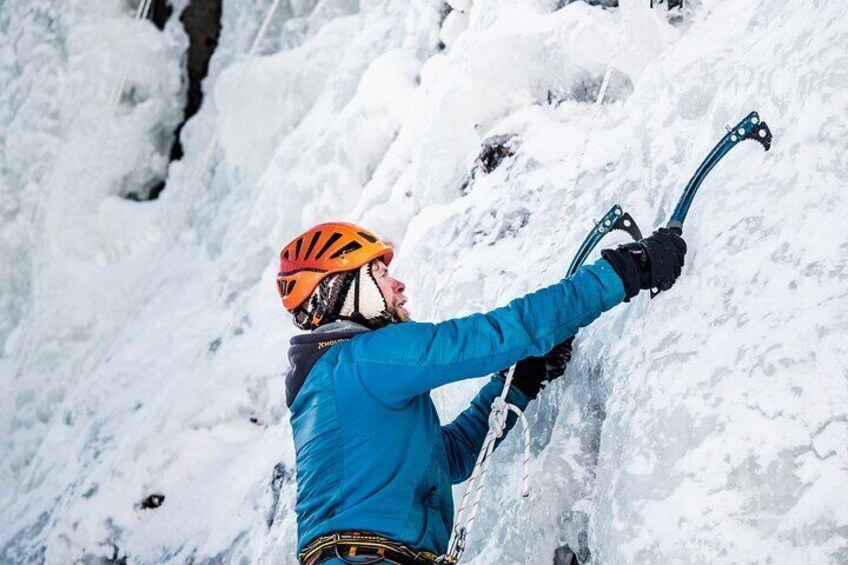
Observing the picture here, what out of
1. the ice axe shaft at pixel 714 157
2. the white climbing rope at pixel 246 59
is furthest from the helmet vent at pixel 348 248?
the white climbing rope at pixel 246 59

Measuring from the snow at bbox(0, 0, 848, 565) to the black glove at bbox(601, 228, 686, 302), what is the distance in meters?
0.08

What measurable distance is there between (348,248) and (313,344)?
387mm

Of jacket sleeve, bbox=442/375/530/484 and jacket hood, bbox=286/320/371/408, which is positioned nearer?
jacket hood, bbox=286/320/371/408

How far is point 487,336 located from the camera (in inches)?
90.0

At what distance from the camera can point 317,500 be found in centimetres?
246

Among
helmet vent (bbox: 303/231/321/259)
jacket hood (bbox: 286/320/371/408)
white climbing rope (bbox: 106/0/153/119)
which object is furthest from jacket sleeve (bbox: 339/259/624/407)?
white climbing rope (bbox: 106/0/153/119)

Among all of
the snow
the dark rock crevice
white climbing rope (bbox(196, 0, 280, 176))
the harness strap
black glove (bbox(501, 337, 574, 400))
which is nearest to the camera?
the snow

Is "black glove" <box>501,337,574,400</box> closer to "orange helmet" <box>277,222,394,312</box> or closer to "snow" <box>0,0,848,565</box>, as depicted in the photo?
"snow" <box>0,0,848,565</box>

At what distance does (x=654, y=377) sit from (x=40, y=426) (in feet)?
32.5

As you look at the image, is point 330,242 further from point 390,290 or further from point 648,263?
point 648,263

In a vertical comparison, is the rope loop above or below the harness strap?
above

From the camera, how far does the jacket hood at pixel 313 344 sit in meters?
2.55

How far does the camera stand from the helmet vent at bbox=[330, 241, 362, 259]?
269cm

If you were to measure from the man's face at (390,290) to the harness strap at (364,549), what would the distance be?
821mm
